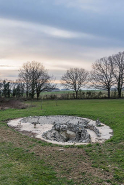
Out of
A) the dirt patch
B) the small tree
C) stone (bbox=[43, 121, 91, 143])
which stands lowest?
stone (bbox=[43, 121, 91, 143])

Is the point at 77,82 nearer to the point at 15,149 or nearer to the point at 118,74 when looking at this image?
the point at 118,74

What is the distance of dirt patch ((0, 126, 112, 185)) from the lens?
5.71 meters

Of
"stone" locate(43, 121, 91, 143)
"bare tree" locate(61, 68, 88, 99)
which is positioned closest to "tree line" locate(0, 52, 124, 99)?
"bare tree" locate(61, 68, 88, 99)

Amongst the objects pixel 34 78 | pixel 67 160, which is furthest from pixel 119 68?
pixel 67 160

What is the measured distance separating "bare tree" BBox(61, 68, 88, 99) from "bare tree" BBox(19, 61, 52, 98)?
6088 mm

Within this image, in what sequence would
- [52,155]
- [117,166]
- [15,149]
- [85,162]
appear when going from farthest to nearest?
[15,149] < [52,155] < [85,162] < [117,166]

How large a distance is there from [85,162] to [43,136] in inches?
192

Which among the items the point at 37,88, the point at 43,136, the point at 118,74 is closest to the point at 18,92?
the point at 37,88

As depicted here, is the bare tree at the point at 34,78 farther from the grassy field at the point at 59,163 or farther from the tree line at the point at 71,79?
the grassy field at the point at 59,163

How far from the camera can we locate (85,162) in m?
6.79

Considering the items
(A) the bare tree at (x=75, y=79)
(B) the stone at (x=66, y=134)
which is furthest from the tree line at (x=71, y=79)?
(B) the stone at (x=66, y=134)

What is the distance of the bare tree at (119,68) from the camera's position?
4594 cm

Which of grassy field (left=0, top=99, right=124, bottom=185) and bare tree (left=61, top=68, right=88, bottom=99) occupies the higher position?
bare tree (left=61, top=68, right=88, bottom=99)

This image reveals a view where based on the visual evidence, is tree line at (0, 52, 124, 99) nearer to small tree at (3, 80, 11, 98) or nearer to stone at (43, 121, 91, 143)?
small tree at (3, 80, 11, 98)
